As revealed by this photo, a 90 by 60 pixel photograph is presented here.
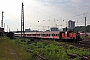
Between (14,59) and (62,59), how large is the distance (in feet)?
14.2

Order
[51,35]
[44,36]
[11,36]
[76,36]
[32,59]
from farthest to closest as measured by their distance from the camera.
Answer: [11,36] < [44,36] < [51,35] < [76,36] < [32,59]

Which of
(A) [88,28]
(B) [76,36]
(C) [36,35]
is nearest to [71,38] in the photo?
(B) [76,36]

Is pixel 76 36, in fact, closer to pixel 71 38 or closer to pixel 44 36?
pixel 71 38

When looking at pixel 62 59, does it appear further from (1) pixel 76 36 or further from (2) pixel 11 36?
(2) pixel 11 36

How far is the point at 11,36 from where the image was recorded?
76062 mm

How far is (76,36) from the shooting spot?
1816 inches

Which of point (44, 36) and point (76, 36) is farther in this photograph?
point (44, 36)

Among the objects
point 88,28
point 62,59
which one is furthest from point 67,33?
point 88,28

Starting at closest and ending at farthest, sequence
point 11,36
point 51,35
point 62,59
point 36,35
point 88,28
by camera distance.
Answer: point 62,59 → point 51,35 → point 36,35 → point 11,36 → point 88,28

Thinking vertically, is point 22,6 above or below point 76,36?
above

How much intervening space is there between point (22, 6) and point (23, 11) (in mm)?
1527

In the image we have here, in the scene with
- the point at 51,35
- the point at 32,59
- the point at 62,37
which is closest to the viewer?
the point at 32,59

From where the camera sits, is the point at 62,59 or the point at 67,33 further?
the point at 67,33

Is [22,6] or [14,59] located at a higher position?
[22,6]
